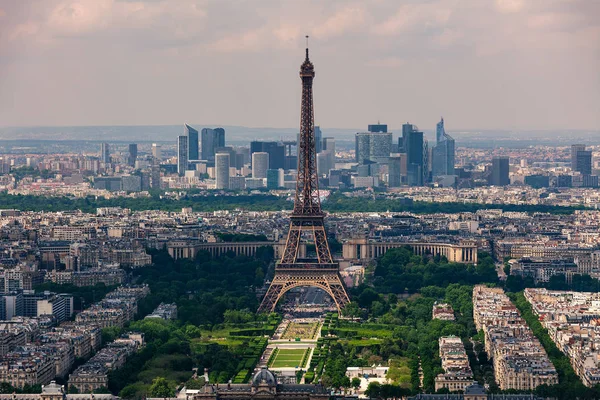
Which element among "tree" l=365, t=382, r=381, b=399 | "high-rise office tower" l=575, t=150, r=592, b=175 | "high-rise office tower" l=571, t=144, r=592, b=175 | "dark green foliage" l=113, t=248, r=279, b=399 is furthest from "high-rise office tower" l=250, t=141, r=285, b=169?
"tree" l=365, t=382, r=381, b=399

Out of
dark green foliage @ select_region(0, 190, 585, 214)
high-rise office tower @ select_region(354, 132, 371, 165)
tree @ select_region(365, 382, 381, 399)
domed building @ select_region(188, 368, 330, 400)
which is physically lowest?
tree @ select_region(365, 382, 381, 399)

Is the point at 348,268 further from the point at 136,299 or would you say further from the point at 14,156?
the point at 14,156

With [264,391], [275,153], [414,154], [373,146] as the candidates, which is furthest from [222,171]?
[264,391]

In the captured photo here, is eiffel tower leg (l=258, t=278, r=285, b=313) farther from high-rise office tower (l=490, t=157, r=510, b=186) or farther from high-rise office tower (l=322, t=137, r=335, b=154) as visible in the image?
high-rise office tower (l=322, t=137, r=335, b=154)

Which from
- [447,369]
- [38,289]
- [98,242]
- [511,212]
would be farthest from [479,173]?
[447,369]

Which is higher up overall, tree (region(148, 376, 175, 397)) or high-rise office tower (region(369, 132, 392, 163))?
high-rise office tower (region(369, 132, 392, 163))

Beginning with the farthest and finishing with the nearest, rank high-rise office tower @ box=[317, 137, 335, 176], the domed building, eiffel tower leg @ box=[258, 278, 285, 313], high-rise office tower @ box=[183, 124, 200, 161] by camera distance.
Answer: high-rise office tower @ box=[183, 124, 200, 161]
high-rise office tower @ box=[317, 137, 335, 176]
eiffel tower leg @ box=[258, 278, 285, 313]
the domed building
